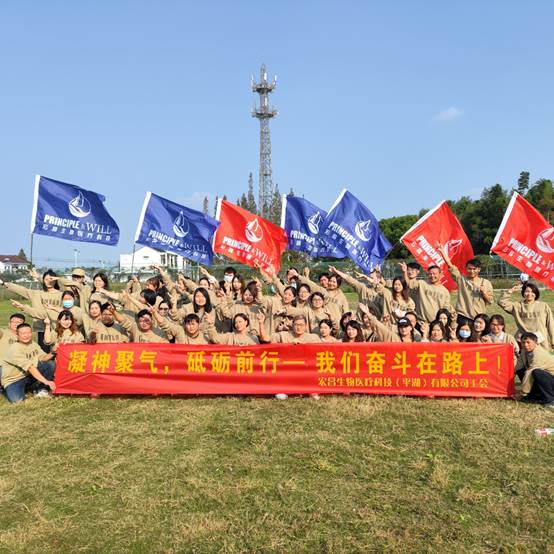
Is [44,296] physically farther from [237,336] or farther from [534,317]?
[534,317]

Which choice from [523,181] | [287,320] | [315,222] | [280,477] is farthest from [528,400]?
[523,181]

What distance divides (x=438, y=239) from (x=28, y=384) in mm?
8502

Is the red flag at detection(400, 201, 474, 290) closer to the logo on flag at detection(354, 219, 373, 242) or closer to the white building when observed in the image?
the logo on flag at detection(354, 219, 373, 242)

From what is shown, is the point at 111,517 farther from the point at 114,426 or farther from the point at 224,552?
the point at 114,426

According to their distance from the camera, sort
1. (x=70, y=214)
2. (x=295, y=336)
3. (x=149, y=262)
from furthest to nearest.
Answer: (x=149, y=262) < (x=70, y=214) < (x=295, y=336)

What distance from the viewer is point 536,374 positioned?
7262mm

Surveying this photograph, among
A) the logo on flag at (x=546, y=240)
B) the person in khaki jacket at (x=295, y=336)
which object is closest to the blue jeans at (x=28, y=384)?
the person in khaki jacket at (x=295, y=336)

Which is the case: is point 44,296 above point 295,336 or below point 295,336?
above

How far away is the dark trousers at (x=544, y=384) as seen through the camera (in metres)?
7.14

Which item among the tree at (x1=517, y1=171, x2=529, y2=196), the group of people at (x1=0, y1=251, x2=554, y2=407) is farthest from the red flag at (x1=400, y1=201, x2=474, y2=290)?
the tree at (x1=517, y1=171, x2=529, y2=196)

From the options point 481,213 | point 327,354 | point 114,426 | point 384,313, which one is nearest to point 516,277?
point 481,213

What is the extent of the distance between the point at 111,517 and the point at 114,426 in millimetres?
2432

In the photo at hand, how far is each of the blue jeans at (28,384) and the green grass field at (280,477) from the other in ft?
1.61

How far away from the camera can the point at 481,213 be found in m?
52.8
